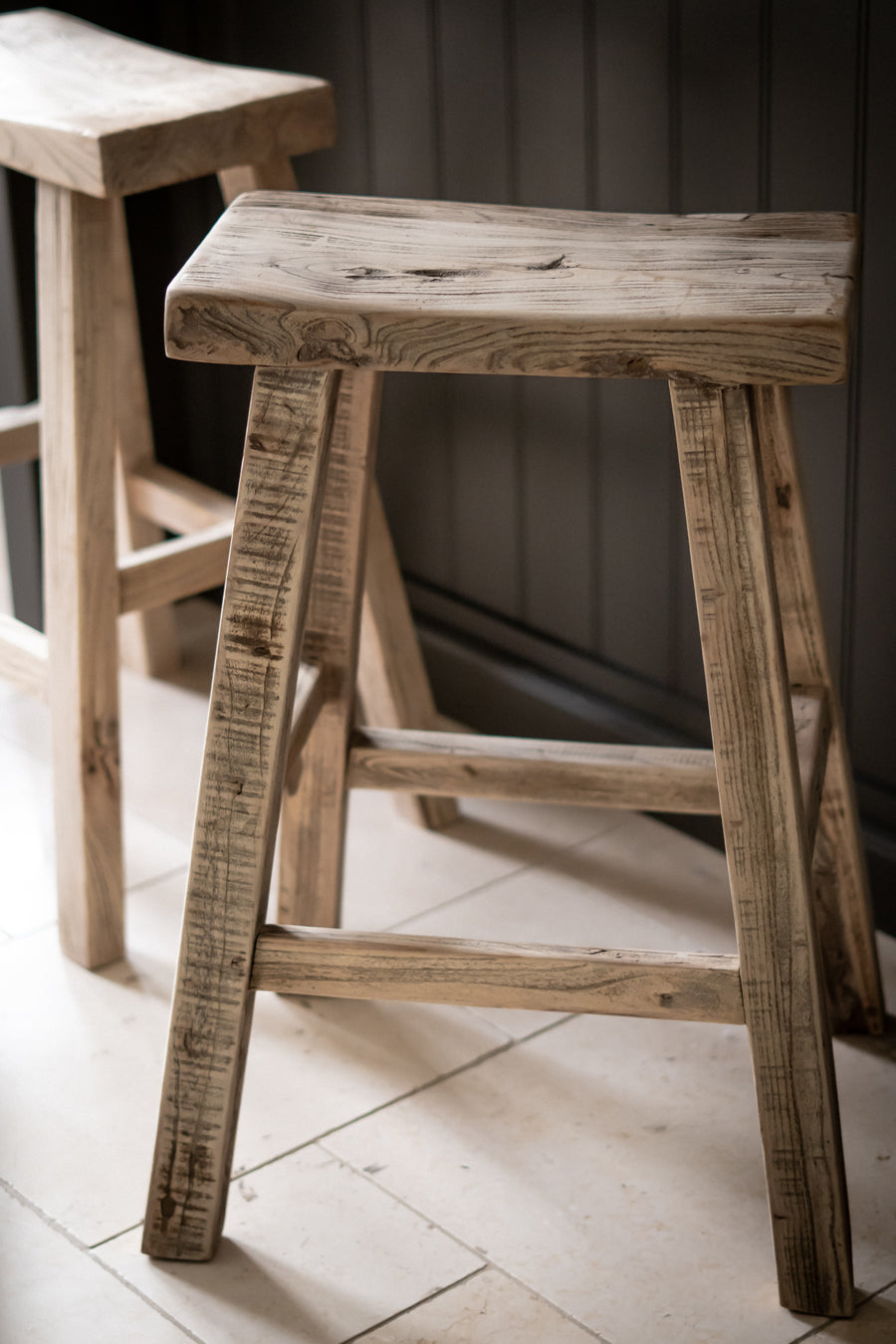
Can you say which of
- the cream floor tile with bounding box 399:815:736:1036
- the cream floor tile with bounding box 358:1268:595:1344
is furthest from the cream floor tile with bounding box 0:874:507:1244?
the cream floor tile with bounding box 358:1268:595:1344

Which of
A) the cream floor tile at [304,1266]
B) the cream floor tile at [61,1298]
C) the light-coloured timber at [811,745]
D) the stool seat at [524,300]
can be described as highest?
the stool seat at [524,300]

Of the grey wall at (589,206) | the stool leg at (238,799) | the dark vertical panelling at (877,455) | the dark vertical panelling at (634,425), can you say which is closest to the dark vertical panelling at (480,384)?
the grey wall at (589,206)

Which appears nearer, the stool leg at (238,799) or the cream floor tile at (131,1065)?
the stool leg at (238,799)

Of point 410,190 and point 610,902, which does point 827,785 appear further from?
point 410,190

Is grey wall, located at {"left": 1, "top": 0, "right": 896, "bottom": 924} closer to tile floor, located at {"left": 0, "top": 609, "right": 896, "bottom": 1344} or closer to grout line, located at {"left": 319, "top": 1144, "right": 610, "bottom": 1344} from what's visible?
tile floor, located at {"left": 0, "top": 609, "right": 896, "bottom": 1344}

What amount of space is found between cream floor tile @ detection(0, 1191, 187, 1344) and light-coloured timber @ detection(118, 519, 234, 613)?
0.61 m

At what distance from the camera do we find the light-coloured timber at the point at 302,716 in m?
1.39

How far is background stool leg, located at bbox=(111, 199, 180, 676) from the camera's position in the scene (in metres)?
1.96

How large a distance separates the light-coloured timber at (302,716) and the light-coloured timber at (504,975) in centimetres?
23

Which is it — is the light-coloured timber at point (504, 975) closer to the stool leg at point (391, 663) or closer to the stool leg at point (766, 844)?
the stool leg at point (766, 844)

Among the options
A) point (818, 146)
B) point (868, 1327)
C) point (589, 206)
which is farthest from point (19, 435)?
point (868, 1327)

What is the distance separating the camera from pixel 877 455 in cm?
153

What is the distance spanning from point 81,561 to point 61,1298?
2.19 feet

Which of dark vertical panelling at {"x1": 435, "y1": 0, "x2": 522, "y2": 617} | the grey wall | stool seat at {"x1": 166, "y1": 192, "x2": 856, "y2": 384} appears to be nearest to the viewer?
stool seat at {"x1": 166, "y1": 192, "x2": 856, "y2": 384}
